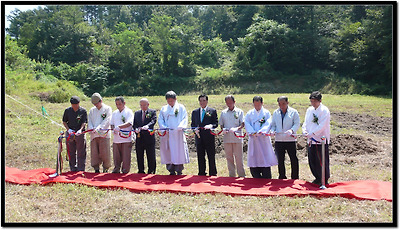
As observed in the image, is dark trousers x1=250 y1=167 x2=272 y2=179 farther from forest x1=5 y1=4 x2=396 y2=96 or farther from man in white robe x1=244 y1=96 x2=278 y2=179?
forest x1=5 y1=4 x2=396 y2=96

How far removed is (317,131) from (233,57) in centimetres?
2998

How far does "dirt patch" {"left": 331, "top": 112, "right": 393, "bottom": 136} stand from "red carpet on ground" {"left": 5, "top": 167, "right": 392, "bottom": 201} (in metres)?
8.05

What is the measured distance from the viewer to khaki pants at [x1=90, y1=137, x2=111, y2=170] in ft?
25.8

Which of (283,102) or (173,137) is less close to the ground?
(283,102)

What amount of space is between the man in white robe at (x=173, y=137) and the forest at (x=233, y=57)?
22.7 m

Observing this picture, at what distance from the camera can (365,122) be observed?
50.2 ft

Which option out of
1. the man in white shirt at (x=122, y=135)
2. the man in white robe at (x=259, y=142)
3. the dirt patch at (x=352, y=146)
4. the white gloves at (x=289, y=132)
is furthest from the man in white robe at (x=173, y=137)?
the dirt patch at (x=352, y=146)

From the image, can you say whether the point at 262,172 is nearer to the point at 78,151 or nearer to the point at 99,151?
the point at 99,151

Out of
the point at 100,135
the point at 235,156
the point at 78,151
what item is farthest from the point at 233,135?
the point at 78,151

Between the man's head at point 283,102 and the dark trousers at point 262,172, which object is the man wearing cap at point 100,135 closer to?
the dark trousers at point 262,172

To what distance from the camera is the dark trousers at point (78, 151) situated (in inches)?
311

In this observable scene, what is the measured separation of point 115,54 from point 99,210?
100ft

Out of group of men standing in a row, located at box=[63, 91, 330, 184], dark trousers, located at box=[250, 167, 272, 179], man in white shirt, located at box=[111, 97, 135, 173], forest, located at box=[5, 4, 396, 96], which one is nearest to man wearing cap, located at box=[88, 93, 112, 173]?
group of men standing in a row, located at box=[63, 91, 330, 184]

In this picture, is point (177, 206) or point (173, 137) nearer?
point (177, 206)
